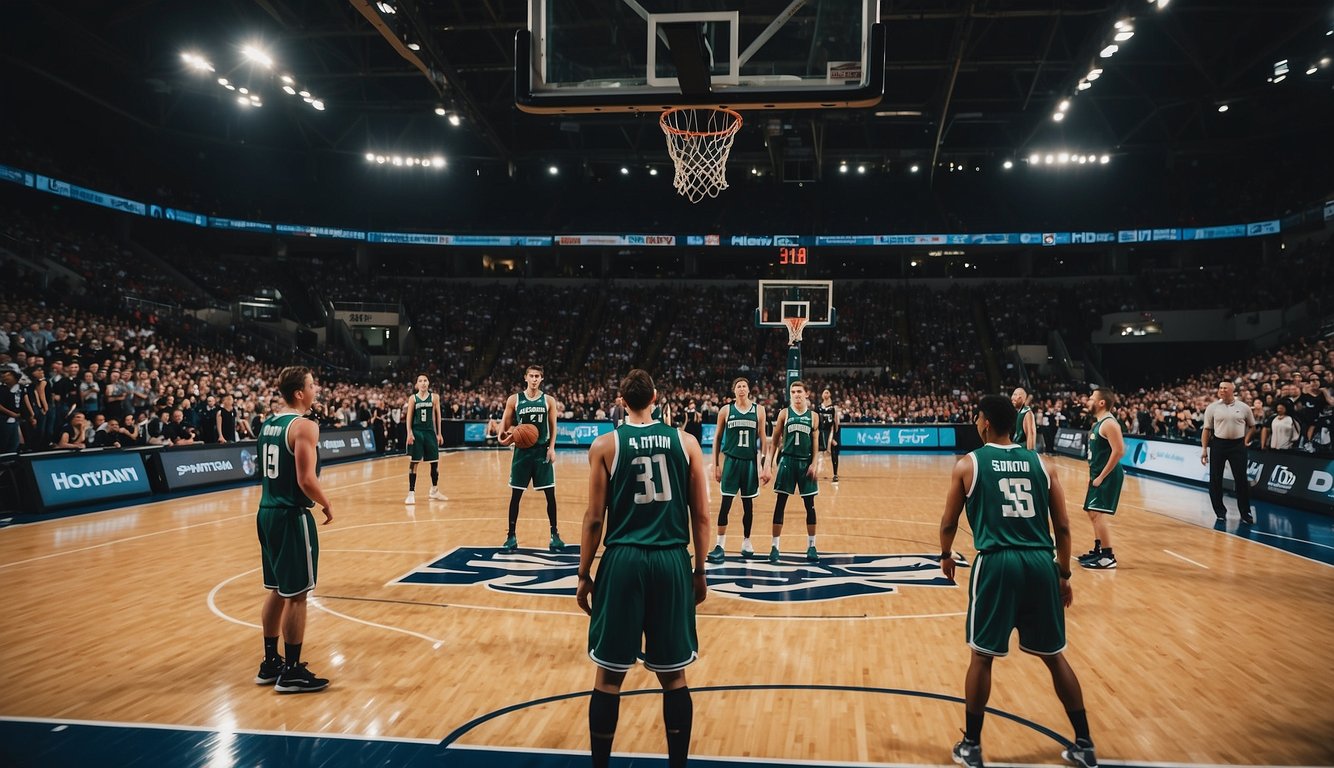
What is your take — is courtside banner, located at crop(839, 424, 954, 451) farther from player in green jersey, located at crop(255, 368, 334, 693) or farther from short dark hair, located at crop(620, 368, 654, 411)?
short dark hair, located at crop(620, 368, 654, 411)

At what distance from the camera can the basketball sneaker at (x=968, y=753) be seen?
3.79 metres

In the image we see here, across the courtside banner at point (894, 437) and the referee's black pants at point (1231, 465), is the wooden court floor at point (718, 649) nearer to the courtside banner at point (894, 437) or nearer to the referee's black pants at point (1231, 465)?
the referee's black pants at point (1231, 465)

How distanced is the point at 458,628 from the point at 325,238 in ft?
116

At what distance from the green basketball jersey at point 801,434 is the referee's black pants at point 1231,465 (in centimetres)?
614

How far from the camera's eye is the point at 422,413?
499 inches

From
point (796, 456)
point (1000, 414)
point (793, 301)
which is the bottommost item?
point (796, 456)

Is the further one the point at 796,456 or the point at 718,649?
the point at 796,456

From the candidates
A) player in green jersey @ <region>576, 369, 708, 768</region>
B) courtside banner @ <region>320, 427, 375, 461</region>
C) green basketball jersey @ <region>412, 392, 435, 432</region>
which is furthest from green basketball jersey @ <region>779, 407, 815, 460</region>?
courtside banner @ <region>320, 427, 375, 461</region>

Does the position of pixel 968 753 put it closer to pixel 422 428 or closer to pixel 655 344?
pixel 422 428

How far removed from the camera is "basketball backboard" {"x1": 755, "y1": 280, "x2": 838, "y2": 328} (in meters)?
23.8

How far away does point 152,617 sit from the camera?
6512mm

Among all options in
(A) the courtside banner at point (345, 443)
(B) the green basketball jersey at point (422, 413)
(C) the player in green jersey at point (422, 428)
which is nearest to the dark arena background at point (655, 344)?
(A) the courtside banner at point (345, 443)

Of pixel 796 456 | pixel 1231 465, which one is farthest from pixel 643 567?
pixel 1231 465

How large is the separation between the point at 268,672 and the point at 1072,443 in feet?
80.5
